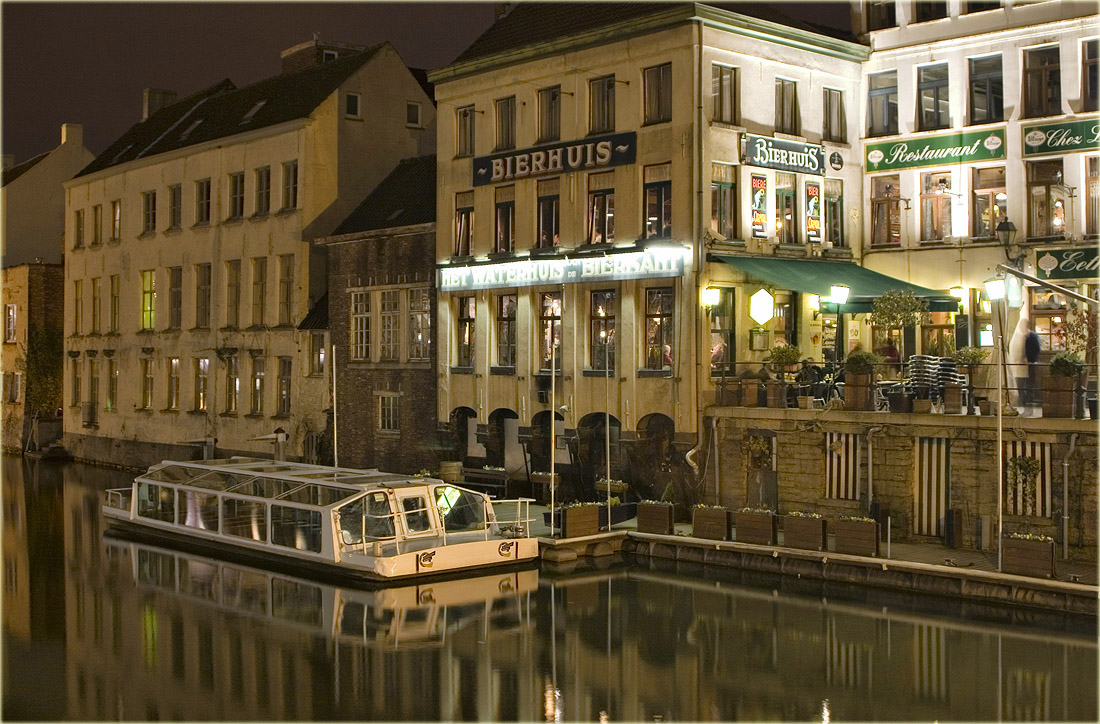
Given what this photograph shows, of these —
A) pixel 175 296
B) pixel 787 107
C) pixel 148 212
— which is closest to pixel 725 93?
pixel 787 107

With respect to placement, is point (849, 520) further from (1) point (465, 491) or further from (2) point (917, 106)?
(2) point (917, 106)

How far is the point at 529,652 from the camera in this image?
19109 mm

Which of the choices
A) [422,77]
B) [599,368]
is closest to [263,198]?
[422,77]

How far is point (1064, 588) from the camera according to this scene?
20.7 metres

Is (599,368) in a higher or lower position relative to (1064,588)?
higher

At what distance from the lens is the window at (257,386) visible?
42.8 meters

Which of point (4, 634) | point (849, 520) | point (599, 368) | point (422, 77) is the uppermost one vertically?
point (422, 77)

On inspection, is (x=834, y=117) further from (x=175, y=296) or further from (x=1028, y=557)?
(x=175, y=296)

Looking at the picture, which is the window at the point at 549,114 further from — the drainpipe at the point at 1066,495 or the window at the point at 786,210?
the drainpipe at the point at 1066,495

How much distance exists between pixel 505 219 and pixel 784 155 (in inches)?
292

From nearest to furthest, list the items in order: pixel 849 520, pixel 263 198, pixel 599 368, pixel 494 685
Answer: pixel 494 685 < pixel 849 520 < pixel 599 368 < pixel 263 198

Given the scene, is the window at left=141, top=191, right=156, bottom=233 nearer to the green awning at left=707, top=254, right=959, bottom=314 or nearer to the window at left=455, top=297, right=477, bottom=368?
the window at left=455, top=297, right=477, bottom=368

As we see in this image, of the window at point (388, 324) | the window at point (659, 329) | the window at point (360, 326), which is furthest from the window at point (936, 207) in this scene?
the window at point (360, 326)

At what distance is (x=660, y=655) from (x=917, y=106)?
17582 mm
